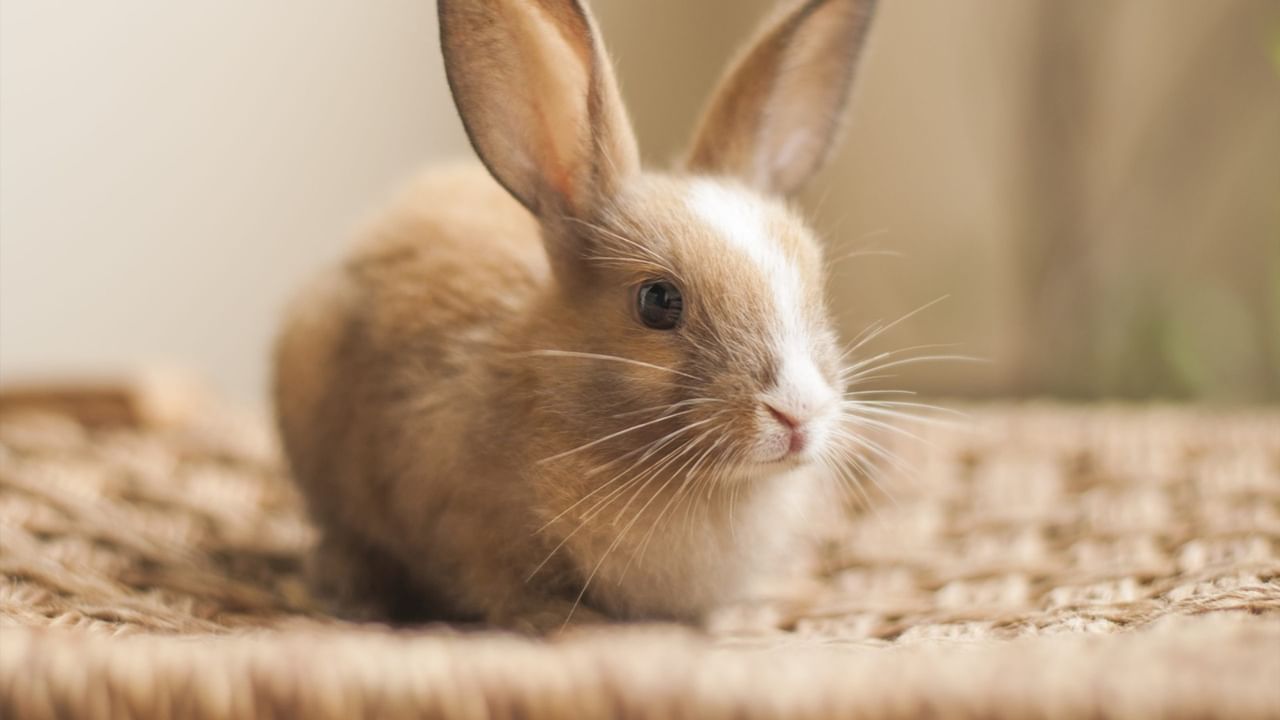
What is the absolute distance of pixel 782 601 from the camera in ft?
5.48

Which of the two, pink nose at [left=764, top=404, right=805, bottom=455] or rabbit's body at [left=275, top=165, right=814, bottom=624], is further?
rabbit's body at [left=275, top=165, right=814, bottom=624]

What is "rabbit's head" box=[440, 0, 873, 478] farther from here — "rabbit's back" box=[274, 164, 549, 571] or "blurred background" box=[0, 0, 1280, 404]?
"blurred background" box=[0, 0, 1280, 404]

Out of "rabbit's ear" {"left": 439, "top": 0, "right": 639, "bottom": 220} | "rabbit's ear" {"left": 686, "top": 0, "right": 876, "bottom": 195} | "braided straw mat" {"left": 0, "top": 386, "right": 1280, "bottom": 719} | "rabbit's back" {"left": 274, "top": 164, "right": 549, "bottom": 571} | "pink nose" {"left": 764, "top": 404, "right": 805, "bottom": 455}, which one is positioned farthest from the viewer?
"rabbit's ear" {"left": 686, "top": 0, "right": 876, "bottom": 195}

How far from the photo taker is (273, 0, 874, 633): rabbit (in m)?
1.31

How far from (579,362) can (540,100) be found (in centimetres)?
33

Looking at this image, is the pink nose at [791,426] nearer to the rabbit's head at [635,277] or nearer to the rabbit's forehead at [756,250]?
the rabbit's head at [635,277]

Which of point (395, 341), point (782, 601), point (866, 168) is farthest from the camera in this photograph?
point (866, 168)

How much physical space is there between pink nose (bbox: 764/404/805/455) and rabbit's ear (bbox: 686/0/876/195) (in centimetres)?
48

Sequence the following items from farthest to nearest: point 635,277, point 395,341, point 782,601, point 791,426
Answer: point 782,601
point 395,341
point 635,277
point 791,426

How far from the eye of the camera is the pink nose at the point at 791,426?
125cm

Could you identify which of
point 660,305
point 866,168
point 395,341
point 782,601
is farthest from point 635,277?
point 866,168

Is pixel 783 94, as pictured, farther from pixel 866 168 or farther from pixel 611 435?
pixel 866 168

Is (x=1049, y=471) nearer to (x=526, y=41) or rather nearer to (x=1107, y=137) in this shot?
(x=526, y=41)

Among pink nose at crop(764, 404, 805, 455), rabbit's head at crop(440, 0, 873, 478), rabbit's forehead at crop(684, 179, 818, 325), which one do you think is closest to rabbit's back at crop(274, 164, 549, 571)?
rabbit's head at crop(440, 0, 873, 478)
